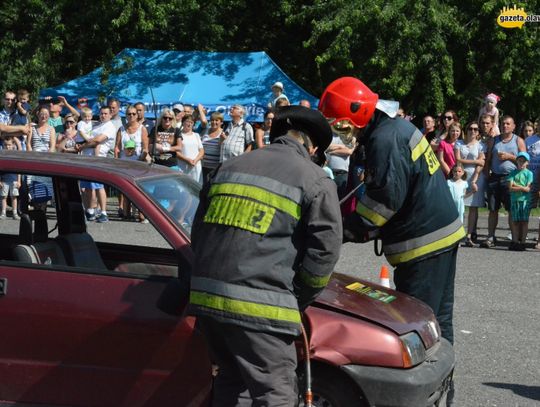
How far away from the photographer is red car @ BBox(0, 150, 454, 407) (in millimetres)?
4270

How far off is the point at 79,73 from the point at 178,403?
22235mm

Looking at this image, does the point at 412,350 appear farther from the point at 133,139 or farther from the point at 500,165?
the point at 133,139

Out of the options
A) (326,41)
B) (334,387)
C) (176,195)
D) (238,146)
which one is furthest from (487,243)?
(326,41)

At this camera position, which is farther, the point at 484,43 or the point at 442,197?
the point at 484,43

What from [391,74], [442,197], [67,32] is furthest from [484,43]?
[442,197]

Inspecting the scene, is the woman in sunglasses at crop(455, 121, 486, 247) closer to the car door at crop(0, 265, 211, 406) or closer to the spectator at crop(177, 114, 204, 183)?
the spectator at crop(177, 114, 204, 183)

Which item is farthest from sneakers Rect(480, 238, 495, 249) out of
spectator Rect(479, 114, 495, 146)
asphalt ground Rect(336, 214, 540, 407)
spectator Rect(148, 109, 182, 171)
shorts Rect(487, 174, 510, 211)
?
spectator Rect(148, 109, 182, 171)

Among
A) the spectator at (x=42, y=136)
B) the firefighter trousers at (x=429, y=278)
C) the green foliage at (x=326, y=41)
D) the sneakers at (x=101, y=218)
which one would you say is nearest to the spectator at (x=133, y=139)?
the sneakers at (x=101, y=218)

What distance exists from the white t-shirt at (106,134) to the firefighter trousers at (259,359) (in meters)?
10.5

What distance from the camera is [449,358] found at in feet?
15.3

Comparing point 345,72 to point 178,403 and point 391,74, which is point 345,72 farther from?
point 178,403

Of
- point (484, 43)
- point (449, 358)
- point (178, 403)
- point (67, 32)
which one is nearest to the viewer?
point (178, 403)

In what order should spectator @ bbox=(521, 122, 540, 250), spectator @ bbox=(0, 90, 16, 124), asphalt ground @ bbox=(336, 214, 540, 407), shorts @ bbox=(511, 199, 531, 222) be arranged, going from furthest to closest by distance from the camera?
1. spectator @ bbox=(0, 90, 16, 124)
2. spectator @ bbox=(521, 122, 540, 250)
3. shorts @ bbox=(511, 199, 531, 222)
4. asphalt ground @ bbox=(336, 214, 540, 407)

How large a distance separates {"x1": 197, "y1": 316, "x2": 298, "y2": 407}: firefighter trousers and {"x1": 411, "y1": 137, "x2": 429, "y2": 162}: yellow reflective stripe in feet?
5.16
